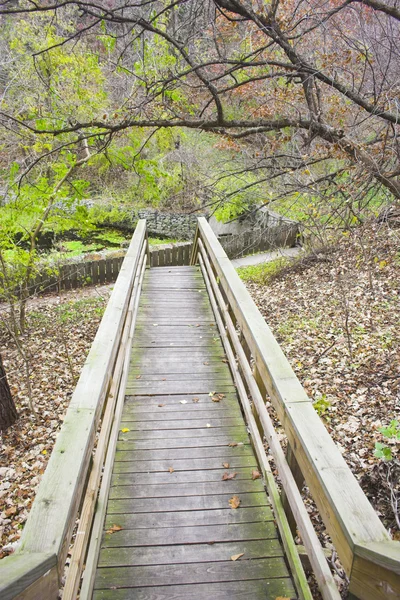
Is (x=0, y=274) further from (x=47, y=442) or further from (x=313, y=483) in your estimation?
(x=313, y=483)

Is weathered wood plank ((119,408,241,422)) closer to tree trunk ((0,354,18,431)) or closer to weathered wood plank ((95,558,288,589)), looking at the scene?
weathered wood plank ((95,558,288,589))

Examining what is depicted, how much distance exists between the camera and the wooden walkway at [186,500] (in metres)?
2.30

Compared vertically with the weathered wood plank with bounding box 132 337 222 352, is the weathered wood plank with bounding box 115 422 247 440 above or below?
below

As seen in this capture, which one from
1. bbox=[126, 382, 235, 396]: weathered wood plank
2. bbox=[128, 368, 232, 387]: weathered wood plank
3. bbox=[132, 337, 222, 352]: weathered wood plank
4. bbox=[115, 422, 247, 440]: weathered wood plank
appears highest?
bbox=[132, 337, 222, 352]: weathered wood plank

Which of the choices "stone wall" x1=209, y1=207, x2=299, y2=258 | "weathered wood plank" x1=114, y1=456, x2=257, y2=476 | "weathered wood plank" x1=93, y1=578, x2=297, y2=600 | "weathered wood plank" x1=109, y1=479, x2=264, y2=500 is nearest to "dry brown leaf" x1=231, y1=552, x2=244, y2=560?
"weathered wood plank" x1=93, y1=578, x2=297, y2=600

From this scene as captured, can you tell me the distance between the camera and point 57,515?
1541 mm

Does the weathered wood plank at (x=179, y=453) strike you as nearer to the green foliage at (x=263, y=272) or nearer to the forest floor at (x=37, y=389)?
the forest floor at (x=37, y=389)

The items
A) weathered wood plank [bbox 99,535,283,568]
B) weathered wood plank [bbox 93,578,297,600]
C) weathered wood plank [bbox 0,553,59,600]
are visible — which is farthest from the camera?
weathered wood plank [bbox 99,535,283,568]

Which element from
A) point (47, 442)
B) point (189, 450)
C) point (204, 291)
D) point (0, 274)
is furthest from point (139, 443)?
point (0, 274)

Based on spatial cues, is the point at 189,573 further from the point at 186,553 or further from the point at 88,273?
the point at 88,273

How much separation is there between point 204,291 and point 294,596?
219 inches

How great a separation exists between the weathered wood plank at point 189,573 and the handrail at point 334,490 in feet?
1.73

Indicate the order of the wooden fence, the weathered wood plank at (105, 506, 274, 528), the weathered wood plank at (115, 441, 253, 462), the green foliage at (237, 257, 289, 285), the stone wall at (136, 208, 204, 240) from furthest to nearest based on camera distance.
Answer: the stone wall at (136, 208, 204, 240) → the wooden fence → the green foliage at (237, 257, 289, 285) → the weathered wood plank at (115, 441, 253, 462) → the weathered wood plank at (105, 506, 274, 528)

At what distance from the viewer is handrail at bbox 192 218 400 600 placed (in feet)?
4.28
